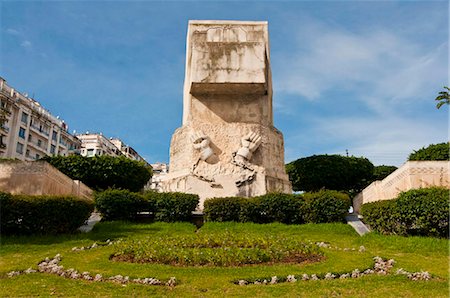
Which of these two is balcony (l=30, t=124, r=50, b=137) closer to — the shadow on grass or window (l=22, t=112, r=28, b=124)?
window (l=22, t=112, r=28, b=124)

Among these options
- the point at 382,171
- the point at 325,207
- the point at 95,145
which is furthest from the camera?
the point at 95,145

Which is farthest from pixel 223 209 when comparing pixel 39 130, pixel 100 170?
pixel 39 130

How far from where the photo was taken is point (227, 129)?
809 inches

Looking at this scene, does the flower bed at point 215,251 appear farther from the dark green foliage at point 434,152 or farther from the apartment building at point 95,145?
the apartment building at point 95,145

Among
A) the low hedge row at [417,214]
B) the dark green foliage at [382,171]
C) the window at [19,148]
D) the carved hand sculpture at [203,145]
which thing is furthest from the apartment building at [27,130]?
the low hedge row at [417,214]

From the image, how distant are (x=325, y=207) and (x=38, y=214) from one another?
9810mm

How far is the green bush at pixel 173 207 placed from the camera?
637 inches

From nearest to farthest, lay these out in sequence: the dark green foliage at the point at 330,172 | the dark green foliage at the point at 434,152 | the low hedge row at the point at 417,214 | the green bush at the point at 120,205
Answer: the low hedge row at the point at 417,214 < the green bush at the point at 120,205 < the dark green foliage at the point at 434,152 < the dark green foliage at the point at 330,172

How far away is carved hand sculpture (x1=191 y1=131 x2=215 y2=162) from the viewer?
19578 millimetres

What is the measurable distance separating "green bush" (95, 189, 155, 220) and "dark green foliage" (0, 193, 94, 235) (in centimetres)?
251

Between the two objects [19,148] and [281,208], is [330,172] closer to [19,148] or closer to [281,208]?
[281,208]

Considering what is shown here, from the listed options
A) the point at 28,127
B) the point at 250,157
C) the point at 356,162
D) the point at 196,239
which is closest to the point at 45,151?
the point at 28,127

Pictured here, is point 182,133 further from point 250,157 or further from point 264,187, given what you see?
point 264,187

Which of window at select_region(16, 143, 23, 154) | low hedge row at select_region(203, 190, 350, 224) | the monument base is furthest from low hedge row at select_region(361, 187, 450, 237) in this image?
window at select_region(16, 143, 23, 154)
